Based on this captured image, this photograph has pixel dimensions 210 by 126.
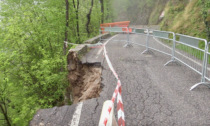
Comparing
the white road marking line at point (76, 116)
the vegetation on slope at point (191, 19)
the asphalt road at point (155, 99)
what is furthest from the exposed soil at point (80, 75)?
the vegetation on slope at point (191, 19)

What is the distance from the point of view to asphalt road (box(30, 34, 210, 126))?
3643 millimetres

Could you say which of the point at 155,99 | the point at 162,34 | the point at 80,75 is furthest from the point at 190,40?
the point at 80,75

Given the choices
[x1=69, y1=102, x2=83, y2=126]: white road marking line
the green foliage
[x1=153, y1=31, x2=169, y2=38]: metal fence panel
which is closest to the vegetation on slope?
the green foliage

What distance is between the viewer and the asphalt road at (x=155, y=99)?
364cm

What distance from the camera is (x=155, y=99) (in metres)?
4.48

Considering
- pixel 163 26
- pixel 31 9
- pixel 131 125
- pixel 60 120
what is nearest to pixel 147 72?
pixel 131 125

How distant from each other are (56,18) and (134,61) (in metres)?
8.10

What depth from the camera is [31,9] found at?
13344 mm

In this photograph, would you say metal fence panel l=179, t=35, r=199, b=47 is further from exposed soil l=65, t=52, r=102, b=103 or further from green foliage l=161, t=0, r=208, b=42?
green foliage l=161, t=0, r=208, b=42

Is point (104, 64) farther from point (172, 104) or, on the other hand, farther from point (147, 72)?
point (172, 104)

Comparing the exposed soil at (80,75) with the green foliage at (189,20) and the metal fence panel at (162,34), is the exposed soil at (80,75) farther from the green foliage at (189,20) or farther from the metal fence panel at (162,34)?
the green foliage at (189,20)

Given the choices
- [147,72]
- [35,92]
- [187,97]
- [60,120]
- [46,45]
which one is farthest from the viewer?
[46,45]

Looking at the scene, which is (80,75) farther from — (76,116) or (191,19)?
(191,19)

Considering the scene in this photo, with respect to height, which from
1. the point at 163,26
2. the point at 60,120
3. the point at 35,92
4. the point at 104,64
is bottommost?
the point at 35,92
